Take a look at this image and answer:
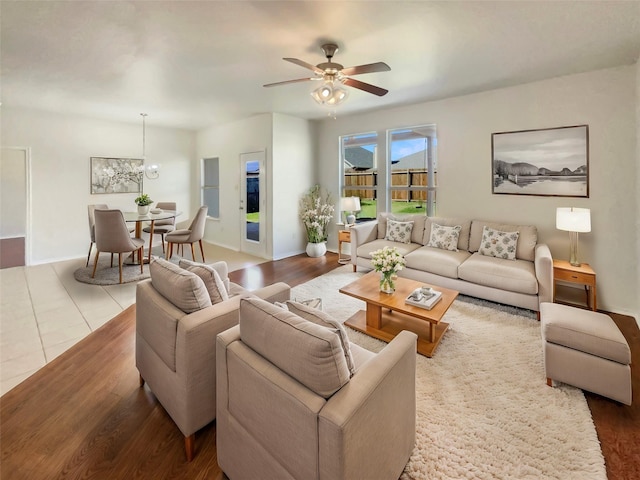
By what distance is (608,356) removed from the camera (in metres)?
1.94

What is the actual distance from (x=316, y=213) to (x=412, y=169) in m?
1.96

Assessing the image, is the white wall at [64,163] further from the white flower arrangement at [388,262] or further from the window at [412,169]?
the white flower arrangement at [388,262]

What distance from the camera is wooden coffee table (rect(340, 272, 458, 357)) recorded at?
2625mm

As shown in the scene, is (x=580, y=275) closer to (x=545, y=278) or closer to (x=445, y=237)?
(x=545, y=278)

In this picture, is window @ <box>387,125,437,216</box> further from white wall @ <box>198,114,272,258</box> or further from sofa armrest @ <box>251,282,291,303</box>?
sofa armrest @ <box>251,282,291,303</box>

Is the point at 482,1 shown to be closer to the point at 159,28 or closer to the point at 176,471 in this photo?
the point at 159,28

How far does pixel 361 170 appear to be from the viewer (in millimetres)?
5918

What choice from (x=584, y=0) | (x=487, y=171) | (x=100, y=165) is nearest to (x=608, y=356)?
(x=584, y=0)

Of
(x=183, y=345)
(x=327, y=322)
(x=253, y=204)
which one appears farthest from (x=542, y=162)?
(x=253, y=204)

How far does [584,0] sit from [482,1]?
0.70 m

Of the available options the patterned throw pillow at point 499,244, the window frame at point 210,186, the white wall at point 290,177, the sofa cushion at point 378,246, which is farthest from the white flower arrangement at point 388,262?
the window frame at point 210,186

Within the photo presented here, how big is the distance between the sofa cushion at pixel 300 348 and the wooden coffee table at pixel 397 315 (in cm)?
161

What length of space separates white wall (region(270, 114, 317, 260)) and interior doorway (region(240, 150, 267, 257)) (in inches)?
13.2

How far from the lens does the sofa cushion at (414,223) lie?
188 inches
